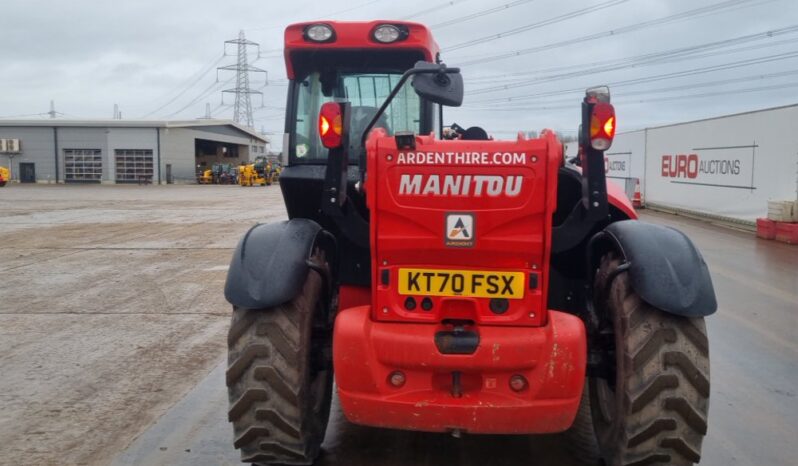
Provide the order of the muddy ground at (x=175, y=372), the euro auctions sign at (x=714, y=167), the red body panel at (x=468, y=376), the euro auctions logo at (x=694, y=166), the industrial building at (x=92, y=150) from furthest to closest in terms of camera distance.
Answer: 1. the industrial building at (x=92, y=150)
2. the euro auctions logo at (x=694, y=166)
3. the euro auctions sign at (x=714, y=167)
4. the muddy ground at (x=175, y=372)
5. the red body panel at (x=468, y=376)

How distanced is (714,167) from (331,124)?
17.8 metres

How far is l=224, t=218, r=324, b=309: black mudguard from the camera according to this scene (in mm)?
3625

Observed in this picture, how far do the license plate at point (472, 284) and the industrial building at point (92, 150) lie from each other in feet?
183

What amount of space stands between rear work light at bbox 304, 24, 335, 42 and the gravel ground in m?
2.75

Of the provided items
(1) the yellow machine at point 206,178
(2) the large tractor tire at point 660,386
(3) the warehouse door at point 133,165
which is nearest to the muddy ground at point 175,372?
(2) the large tractor tire at point 660,386

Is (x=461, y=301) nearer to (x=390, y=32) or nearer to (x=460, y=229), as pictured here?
(x=460, y=229)

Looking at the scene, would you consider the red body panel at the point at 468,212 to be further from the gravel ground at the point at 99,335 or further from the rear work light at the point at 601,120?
the gravel ground at the point at 99,335

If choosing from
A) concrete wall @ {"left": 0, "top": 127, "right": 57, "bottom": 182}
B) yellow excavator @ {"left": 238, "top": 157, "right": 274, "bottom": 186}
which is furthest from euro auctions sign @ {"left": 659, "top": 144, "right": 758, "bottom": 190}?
concrete wall @ {"left": 0, "top": 127, "right": 57, "bottom": 182}

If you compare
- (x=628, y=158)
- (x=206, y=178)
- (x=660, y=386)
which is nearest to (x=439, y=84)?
(x=660, y=386)

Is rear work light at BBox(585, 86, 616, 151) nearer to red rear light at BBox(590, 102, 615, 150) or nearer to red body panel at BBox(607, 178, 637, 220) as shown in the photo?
red rear light at BBox(590, 102, 615, 150)

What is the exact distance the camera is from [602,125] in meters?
3.52

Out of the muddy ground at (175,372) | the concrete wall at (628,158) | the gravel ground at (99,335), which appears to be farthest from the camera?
the concrete wall at (628,158)

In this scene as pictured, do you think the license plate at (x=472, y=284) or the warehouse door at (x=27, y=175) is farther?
the warehouse door at (x=27, y=175)

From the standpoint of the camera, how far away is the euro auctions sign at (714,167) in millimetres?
17219
